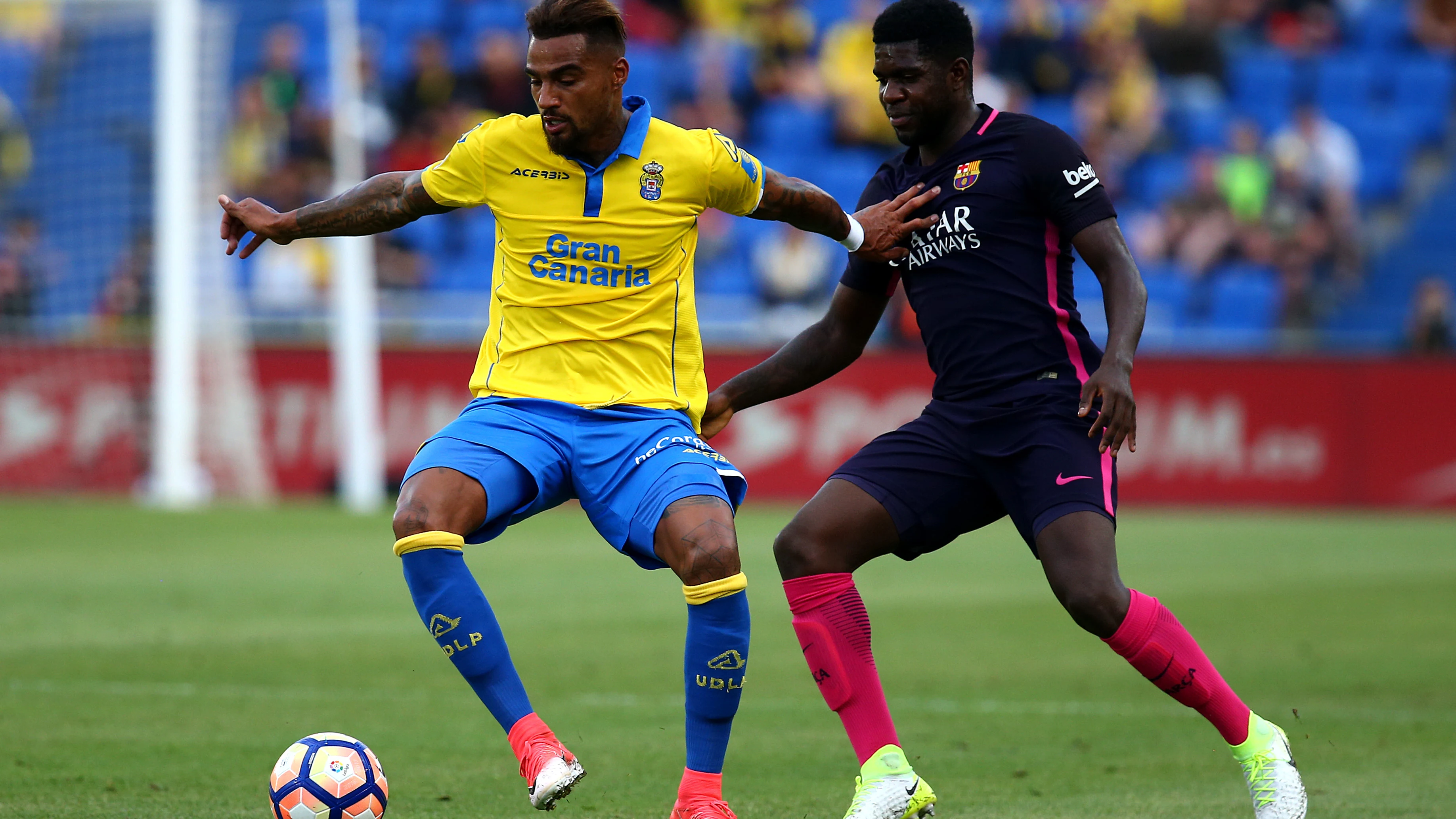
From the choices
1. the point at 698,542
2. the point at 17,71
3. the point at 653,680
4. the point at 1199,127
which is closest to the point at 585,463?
the point at 698,542

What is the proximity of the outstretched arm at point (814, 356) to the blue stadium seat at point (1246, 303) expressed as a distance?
49.9 feet

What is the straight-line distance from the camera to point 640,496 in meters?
5.09

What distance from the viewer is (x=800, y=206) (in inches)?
215

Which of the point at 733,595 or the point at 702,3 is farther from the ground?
the point at 702,3

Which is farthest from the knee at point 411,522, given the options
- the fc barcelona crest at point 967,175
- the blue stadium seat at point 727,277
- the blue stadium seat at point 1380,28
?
the blue stadium seat at point 1380,28

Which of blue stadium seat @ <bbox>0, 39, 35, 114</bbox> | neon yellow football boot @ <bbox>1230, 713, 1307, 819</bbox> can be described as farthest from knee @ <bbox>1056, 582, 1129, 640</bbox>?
blue stadium seat @ <bbox>0, 39, 35, 114</bbox>

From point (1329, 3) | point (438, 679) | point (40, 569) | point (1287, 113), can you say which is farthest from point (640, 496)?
point (1329, 3)

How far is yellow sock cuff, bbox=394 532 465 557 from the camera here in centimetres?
492

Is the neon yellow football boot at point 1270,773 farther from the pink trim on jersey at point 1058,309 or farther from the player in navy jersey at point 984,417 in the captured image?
the pink trim on jersey at point 1058,309

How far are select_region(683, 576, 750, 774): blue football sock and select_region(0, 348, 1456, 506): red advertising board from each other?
512 inches

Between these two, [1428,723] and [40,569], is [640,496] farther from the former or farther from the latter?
[40,569]

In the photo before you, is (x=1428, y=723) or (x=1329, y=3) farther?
(x=1329, y=3)

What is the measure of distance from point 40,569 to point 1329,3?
19.2m

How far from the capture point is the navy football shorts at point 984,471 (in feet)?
17.3
